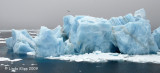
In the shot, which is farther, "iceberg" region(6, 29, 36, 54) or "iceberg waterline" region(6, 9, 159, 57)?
"iceberg" region(6, 29, 36, 54)

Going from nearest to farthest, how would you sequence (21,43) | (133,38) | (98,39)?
(133,38)
(98,39)
(21,43)

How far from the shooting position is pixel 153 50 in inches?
584

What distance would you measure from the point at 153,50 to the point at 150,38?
0.59m

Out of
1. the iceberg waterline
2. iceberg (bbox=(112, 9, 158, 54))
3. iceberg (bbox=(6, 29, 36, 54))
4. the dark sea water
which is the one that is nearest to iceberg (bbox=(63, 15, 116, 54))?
the iceberg waterline

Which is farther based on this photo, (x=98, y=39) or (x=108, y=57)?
(x=98, y=39)

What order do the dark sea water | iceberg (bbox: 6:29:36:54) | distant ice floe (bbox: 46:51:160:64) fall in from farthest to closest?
iceberg (bbox: 6:29:36:54) < distant ice floe (bbox: 46:51:160:64) < the dark sea water

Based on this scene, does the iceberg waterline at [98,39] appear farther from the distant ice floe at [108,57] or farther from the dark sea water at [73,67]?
the dark sea water at [73,67]

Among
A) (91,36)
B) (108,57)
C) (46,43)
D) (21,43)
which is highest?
(91,36)

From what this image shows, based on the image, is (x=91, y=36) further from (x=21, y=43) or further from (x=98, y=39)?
(x=21, y=43)

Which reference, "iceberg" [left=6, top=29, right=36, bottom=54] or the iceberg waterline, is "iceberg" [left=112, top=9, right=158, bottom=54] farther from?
"iceberg" [left=6, top=29, right=36, bottom=54]

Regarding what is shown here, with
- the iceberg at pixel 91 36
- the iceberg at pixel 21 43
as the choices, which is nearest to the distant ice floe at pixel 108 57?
the iceberg at pixel 91 36

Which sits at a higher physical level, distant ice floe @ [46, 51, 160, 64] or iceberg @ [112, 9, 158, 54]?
iceberg @ [112, 9, 158, 54]

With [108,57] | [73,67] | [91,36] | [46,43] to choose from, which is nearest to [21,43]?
[46,43]

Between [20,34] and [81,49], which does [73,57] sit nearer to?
[81,49]
